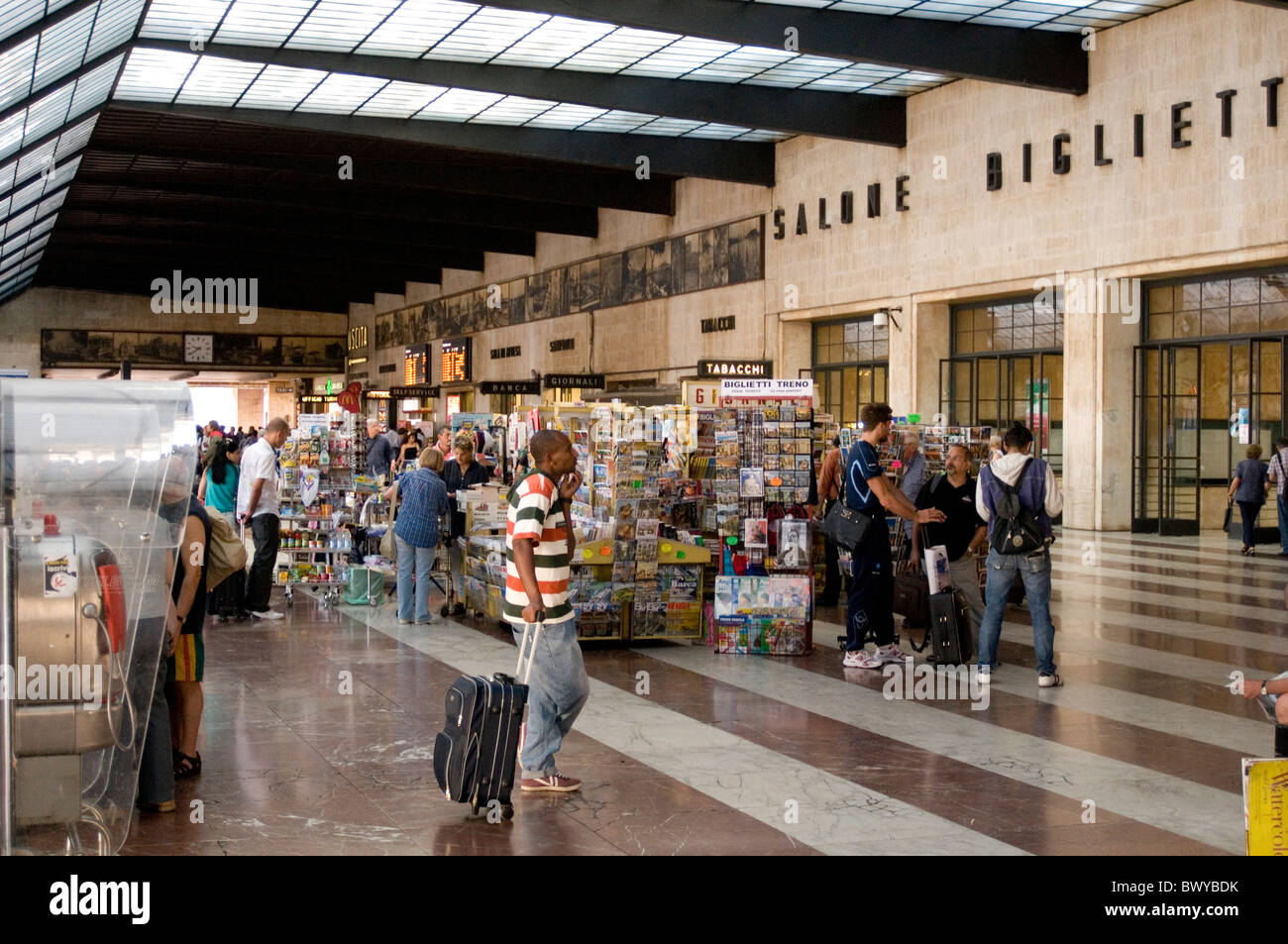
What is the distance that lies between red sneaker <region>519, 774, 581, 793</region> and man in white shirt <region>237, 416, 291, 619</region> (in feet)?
22.7

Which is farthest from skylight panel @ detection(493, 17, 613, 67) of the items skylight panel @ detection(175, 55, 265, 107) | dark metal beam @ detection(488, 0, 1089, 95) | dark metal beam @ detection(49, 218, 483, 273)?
dark metal beam @ detection(49, 218, 483, 273)

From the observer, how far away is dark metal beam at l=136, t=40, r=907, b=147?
81.0 feet

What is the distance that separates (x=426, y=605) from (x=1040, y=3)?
47.3ft

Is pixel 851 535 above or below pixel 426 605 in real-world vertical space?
above

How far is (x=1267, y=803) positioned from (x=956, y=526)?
6448 millimetres

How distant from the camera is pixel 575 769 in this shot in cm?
728

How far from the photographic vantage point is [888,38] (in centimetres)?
2173

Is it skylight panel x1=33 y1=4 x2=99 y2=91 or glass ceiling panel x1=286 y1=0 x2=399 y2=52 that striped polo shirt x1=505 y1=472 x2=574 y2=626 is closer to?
skylight panel x1=33 y1=4 x2=99 y2=91

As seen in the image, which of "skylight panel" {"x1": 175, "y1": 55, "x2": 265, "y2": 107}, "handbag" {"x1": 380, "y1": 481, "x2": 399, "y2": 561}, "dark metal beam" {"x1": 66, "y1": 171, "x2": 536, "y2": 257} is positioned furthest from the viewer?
"dark metal beam" {"x1": 66, "y1": 171, "x2": 536, "y2": 257}

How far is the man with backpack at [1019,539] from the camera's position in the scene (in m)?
9.56

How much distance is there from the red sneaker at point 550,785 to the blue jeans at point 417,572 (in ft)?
20.3

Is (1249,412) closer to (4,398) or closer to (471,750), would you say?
(471,750)

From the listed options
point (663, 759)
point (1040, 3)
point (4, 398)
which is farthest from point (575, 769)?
point (1040, 3)
